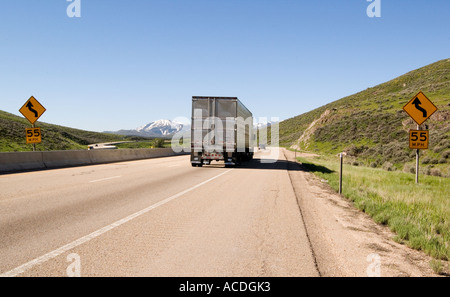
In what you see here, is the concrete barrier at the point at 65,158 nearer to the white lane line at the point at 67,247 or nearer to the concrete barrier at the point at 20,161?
the concrete barrier at the point at 20,161

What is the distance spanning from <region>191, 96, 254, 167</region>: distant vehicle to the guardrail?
7.56m

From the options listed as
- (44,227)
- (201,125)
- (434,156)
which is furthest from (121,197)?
(434,156)

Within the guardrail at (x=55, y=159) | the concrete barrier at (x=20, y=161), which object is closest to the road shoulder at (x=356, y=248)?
the concrete barrier at (x=20, y=161)

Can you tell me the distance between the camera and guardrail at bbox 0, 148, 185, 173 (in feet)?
53.5

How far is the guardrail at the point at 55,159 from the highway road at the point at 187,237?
27.5 feet

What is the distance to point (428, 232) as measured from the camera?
5.80 m

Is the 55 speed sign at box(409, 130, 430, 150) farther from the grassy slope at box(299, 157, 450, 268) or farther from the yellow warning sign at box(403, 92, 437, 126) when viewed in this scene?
the grassy slope at box(299, 157, 450, 268)

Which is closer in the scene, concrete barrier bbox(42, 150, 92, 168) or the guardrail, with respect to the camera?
the guardrail

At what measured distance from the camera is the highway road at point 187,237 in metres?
4.02

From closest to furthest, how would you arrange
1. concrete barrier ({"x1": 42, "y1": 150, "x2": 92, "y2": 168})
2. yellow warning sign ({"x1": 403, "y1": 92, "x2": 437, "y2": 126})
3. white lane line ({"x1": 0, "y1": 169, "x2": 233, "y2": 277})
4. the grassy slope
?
white lane line ({"x1": 0, "y1": 169, "x2": 233, "y2": 277}), the grassy slope, yellow warning sign ({"x1": 403, "y1": 92, "x2": 437, "y2": 126}), concrete barrier ({"x1": 42, "y1": 150, "x2": 92, "y2": 168})

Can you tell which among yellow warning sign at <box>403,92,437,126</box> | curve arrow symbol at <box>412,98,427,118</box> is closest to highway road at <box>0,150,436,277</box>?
yellow warning sign at <box>403,92,437,126</box>

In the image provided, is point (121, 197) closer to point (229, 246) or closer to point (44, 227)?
point (44, 227)

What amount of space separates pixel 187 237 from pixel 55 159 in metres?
16.9

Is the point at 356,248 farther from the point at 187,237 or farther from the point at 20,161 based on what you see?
the point at 20,161
